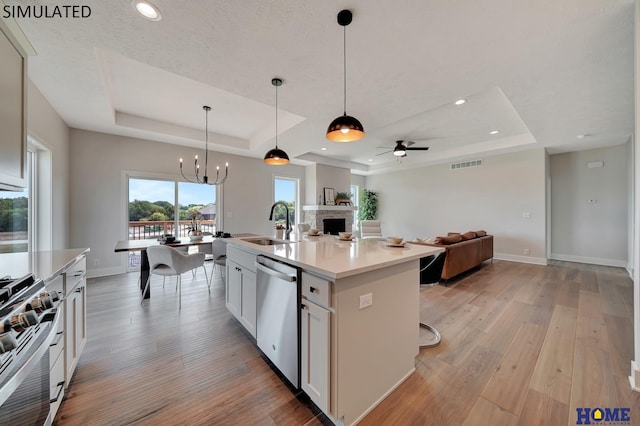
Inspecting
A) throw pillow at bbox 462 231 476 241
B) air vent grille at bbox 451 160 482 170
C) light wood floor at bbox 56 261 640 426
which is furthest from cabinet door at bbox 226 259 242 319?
Answer: air vent grille at bbox 451 160 482 170

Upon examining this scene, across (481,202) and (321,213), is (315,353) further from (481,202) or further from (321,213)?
(481,202)

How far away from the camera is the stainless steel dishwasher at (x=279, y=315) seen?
5.18 ft

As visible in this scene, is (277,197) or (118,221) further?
A: (277,197)

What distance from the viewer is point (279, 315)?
1733mm

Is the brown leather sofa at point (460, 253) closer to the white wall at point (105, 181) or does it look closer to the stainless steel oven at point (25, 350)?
the stainless steel oven at point (25, 350)

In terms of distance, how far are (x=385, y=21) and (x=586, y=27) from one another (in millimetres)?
1619

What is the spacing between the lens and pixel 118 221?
448cm

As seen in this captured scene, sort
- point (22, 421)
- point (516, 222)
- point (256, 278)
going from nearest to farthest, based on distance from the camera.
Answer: point (22, 421)
point (256, 278)
point (516, 222)

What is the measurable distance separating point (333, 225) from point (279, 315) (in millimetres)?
5820

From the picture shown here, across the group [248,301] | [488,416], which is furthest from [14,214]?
[488,416]

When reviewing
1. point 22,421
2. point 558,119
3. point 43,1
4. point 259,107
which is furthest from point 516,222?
point 43,1

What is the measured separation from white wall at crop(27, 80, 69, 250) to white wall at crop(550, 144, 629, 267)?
378 inches

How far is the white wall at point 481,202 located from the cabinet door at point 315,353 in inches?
247

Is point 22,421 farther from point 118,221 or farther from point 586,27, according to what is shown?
point 118,221
